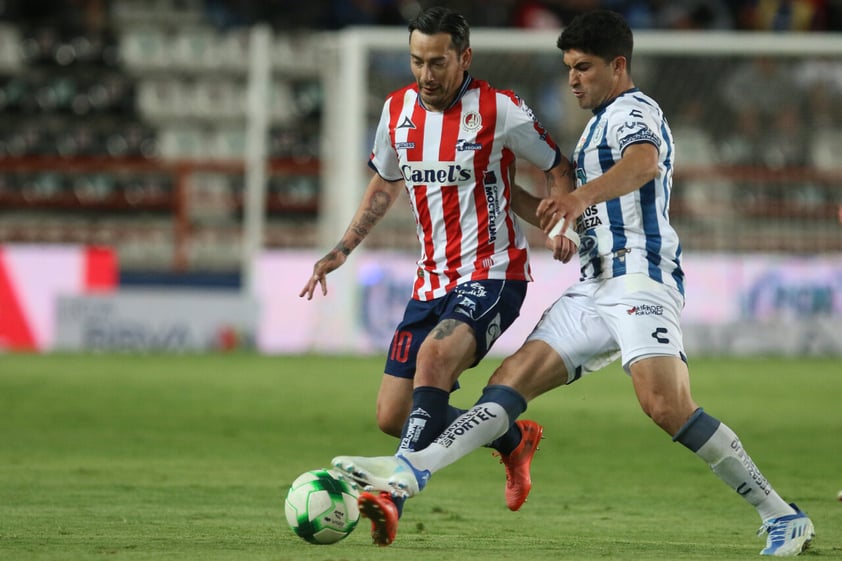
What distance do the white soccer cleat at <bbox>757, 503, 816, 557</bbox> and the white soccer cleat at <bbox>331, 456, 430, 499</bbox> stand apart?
1.39 m

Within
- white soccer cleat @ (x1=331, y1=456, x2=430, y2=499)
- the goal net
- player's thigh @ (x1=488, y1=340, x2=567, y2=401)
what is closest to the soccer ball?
white soccer cleat @ (x1=331, y1=456, x2=430, y2=499)

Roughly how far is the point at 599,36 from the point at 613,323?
118 cm

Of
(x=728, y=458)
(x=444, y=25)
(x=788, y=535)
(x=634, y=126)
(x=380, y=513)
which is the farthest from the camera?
(x=444, y=25)

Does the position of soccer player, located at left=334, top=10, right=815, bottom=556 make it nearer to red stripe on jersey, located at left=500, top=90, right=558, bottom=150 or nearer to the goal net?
red stripe on jersey, located at left=500, top=90, right=558, bottom=150

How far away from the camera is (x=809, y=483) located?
809 cm

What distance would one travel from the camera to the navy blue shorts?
604 centimetres

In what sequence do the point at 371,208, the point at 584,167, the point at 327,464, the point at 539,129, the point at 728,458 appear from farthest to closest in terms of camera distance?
the point at 327,464 < the point at 371,208 < the point at 539,129 < the point at 584,167 < the point at 728,458

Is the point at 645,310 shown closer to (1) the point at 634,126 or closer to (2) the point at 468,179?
(1) the point at 634,126

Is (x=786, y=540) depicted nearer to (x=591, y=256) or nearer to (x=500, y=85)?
(x=591, y=256)

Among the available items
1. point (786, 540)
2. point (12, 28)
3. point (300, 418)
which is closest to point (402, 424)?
point (786, 540)

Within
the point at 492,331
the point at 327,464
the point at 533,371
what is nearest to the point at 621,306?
the point at 533,371

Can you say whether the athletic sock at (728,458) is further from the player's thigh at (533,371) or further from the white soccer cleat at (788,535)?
the player's thigh at (533,371)

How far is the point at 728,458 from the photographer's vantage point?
568cm

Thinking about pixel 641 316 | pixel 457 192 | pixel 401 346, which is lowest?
pixel 401 346
